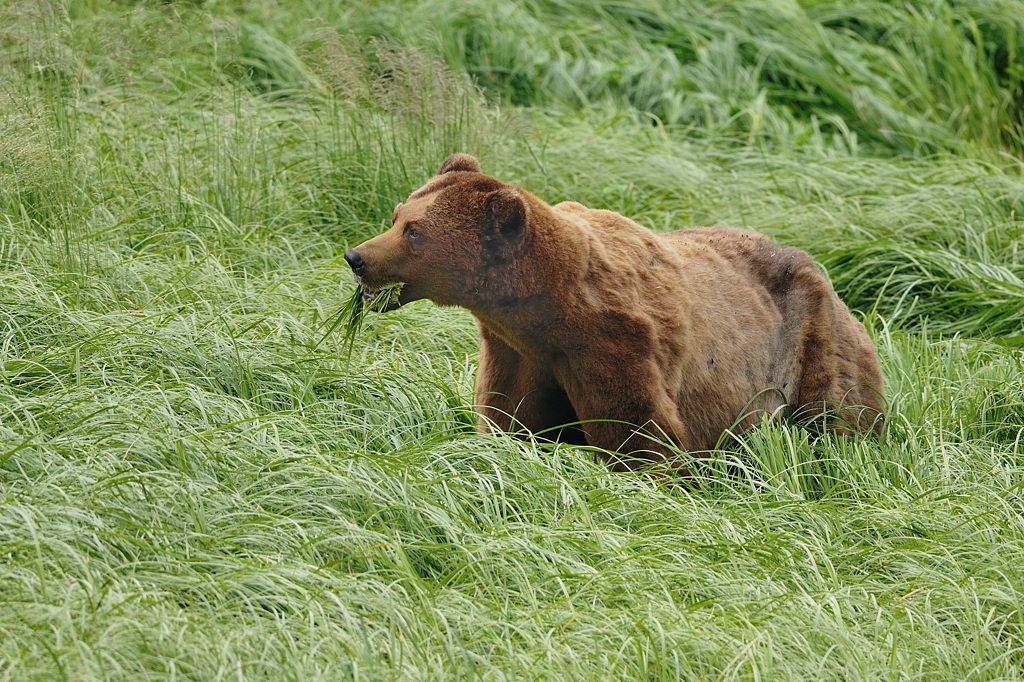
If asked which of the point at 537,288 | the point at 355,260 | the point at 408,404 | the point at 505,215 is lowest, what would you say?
the point at 408,404

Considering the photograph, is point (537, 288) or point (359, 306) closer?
point (537, 288)

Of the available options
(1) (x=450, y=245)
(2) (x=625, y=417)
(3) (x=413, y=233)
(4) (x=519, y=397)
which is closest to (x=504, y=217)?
(1) (x=450, y=245)

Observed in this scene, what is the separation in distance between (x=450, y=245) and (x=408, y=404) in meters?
0.68

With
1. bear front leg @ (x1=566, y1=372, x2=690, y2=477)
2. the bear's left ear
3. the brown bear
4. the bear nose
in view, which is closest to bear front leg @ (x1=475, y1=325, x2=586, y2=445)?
the brown bear

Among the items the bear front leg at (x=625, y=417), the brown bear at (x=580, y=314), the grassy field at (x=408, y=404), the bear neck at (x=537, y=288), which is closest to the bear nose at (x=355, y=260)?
the brown bear at (x=580, y=314)

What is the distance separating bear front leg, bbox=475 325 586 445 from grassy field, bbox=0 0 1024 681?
179 millimetres

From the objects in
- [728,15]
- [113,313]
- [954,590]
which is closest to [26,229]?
[113,313]

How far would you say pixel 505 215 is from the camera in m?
4.76

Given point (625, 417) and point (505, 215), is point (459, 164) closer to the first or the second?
point (505, 215)

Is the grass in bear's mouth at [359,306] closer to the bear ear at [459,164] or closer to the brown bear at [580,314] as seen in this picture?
the brown bear at [580,314]

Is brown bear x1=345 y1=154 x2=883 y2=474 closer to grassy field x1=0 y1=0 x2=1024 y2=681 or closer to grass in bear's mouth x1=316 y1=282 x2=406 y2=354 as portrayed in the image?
grass in bear's mouth x1=316 y1=282 x2=406 y2=354

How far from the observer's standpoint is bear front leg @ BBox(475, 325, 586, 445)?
498 cm

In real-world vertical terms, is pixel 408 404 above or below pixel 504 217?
below

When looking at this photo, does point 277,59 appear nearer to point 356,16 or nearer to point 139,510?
point 356,16
